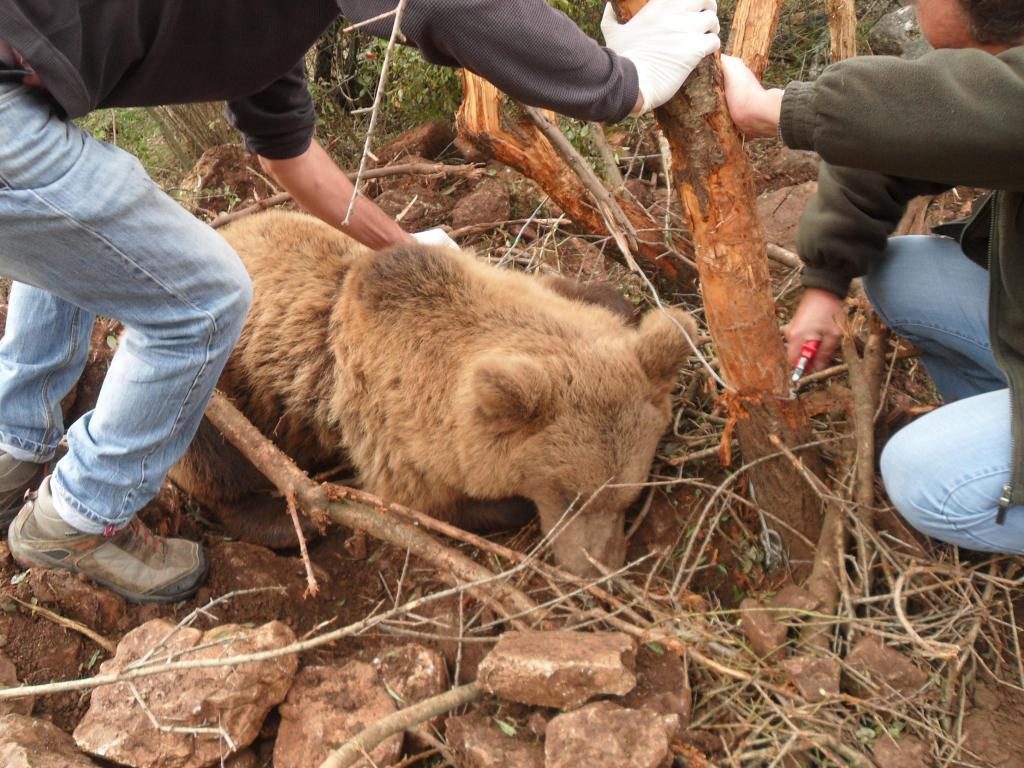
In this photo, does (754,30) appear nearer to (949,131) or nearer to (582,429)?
(949,131)

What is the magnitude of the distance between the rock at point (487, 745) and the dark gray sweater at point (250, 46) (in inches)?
76.8

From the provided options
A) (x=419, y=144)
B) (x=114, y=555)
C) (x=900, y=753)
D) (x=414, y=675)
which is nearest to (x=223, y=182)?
(x=419, y=144)

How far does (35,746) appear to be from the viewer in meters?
2.73

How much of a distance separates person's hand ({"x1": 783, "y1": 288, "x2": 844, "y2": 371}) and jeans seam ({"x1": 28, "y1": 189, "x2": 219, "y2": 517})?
2222 mm

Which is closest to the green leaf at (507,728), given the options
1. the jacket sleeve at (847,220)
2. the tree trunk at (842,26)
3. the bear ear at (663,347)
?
the bear ear at (663,347)

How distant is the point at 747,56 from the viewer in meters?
3.80

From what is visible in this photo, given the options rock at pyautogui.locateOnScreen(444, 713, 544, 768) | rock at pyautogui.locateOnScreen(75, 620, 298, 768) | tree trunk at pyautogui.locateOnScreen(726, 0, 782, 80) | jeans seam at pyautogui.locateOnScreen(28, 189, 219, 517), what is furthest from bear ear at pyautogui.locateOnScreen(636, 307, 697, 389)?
rock at pyautogui.locateOnScreen(75, 620, 298, 768)

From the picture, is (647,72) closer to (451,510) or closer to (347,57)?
(451,510)

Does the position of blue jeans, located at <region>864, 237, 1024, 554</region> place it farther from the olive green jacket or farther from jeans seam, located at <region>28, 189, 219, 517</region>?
jeans seam, located at <region>28, 189, 219, 517</region>

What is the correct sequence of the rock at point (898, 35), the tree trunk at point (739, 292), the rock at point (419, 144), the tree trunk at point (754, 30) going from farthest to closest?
1. the rock at point (898, 35)
2. the rock at point (419, 144)
3. the tree trunk at point (754, 30)
4. the tree trunk at point (739, 292)

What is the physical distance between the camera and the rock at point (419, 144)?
264 inches

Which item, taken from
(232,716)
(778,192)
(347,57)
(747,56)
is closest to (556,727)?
(232,716)

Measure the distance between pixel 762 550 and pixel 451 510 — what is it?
144cm

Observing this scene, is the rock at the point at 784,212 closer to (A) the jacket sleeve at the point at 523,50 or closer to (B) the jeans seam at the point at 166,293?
(A) the jacket sleeve at the point at 523,50
